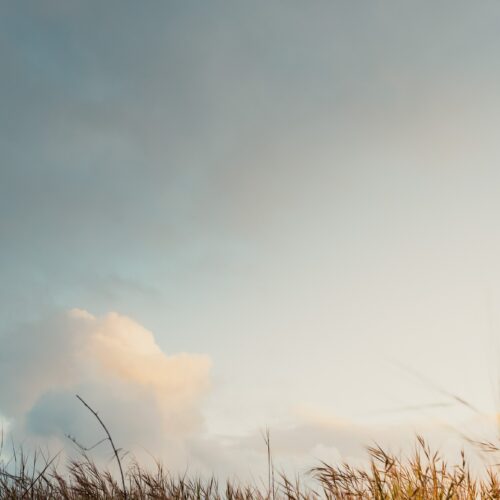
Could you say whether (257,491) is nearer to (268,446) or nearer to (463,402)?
(268,446)

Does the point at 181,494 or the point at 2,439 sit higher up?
the point at 2,439

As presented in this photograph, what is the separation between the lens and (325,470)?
21.6ft

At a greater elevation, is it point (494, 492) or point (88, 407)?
point (88, 407)

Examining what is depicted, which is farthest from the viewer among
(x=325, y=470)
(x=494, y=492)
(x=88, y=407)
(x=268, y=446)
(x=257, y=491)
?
(x=257, y=491)

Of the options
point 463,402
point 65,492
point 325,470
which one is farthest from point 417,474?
point 65,492

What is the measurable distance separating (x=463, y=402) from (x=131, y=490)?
169 inches

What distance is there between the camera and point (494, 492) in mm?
5715

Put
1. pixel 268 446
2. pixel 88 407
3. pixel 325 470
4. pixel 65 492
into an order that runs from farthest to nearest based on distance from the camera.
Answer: pixel 65 492 → pixel 325 470 → pixel 268 446 → pixel 88 407

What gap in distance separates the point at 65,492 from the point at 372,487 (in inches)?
143

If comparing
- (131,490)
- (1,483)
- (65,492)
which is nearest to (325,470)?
(131,490)

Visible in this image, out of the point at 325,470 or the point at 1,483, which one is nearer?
the point at 325,470

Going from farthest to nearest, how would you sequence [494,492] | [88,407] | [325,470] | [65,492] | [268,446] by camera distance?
[65,492]
[325,470]
[268,446]
[494,492]
[88,407]

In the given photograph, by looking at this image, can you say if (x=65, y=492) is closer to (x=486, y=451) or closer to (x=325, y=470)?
(x=325, y=470)

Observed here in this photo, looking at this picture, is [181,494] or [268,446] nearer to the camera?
[268,446]
